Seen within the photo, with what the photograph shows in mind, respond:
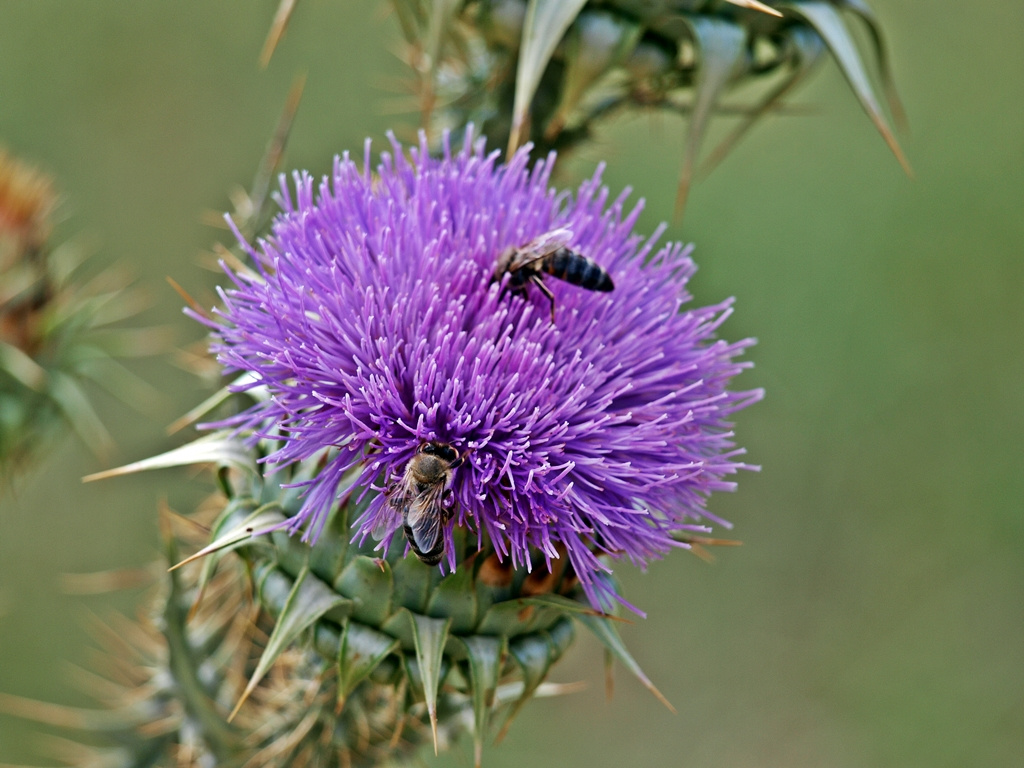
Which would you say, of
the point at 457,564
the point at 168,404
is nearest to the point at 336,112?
the point at 168,404

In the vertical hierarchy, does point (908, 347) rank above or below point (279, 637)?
above

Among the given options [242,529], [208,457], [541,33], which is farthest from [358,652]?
[541,33]

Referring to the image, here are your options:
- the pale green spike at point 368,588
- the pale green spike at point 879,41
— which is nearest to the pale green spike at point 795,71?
the pale green spike at point 879,41

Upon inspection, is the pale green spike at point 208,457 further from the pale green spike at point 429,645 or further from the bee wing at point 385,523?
the pale green spike at point 429,645

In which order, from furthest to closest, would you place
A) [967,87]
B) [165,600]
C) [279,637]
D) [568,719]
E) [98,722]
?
1. [967,87]
2. [568,719]
3. [98,722]
4. [165,600]
5. [279,637]

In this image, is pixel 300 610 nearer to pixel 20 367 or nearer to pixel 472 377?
pixel 472 377

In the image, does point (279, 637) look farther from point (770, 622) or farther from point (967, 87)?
point (967, 87)

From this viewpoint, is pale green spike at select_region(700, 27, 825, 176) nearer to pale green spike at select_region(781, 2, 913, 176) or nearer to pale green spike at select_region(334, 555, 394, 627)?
pale green spike at select_region(781, 2, 913, 176)
